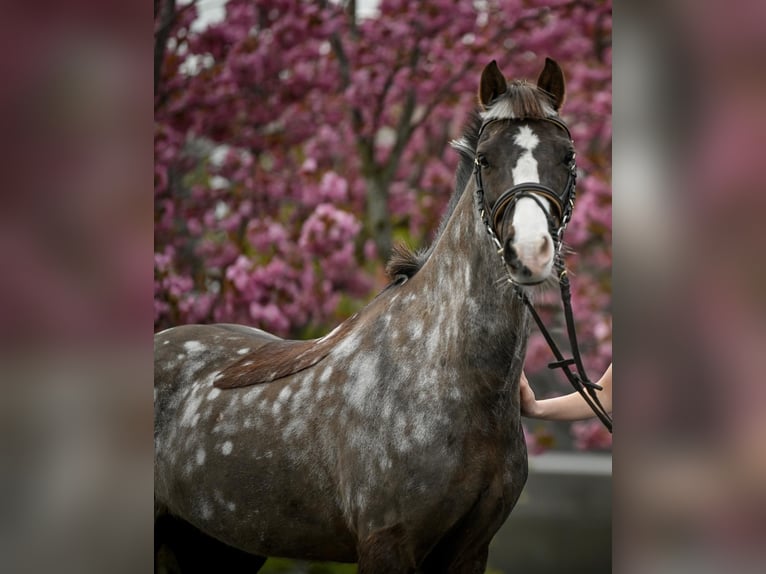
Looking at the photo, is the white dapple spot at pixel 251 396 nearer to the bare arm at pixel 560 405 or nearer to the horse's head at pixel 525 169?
the bare arm at pixel 560 405

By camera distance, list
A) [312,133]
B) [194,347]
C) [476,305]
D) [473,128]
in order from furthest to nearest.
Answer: [312,133] → [194,347] → [473,128] → [476,305]

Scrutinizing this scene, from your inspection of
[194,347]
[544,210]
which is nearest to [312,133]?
[194,347]

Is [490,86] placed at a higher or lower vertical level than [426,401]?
higher

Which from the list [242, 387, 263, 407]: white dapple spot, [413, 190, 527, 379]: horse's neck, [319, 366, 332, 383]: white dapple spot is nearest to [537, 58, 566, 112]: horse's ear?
[413, 190, 527, 379]: horse's neck

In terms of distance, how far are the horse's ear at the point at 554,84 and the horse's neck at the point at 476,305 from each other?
31 centimetres

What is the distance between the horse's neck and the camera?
2055 mm

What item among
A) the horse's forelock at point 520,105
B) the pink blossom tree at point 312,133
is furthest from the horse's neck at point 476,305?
the pink blossom tree at point 312,133

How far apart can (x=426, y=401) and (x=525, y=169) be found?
24.3 inches

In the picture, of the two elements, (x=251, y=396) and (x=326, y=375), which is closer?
(x=326, y=375)

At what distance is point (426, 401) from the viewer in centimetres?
212

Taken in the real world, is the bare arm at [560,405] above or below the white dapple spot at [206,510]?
above

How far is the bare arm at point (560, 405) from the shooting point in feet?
8.20
